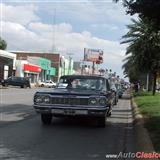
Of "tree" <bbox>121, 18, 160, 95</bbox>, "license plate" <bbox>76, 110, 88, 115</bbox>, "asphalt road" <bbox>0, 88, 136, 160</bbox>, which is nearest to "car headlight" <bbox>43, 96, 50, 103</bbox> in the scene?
"asphalt road" <bbox>0, 88, 136, 160</bbox>

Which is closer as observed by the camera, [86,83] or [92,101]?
[92,101]

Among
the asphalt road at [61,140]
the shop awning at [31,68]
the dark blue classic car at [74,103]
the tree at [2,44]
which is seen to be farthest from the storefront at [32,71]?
the dark blue classic car at [74,103]

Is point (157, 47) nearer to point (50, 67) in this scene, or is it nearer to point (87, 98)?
point (87, 98)

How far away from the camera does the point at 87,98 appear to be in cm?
1639

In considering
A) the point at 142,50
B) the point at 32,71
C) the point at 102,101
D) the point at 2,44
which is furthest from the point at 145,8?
the point at 2,44

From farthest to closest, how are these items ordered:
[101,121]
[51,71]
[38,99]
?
[51,71] < [101,121] < [38,99]

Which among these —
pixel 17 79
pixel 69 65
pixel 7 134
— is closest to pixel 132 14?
pixel 7 134

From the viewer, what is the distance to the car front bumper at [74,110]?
643 inches

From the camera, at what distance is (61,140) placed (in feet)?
43.9

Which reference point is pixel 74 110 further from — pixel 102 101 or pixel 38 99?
pixel 38 99

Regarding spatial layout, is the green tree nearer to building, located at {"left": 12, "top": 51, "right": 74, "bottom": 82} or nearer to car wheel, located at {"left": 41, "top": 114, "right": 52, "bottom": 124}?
car wheel, located at {"left": 41, "top": 114, "right": 52, "bottom": 124}

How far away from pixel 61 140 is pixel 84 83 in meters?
5.28

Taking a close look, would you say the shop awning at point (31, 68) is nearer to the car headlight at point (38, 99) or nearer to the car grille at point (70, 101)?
the car headlight at point (38, 99)

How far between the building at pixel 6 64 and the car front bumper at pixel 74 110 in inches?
2640
